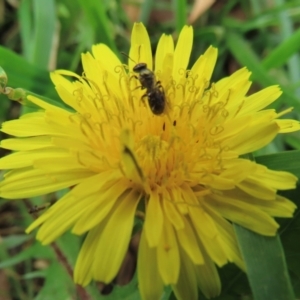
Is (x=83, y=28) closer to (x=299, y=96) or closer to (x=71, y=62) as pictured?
(x=71, y=62)

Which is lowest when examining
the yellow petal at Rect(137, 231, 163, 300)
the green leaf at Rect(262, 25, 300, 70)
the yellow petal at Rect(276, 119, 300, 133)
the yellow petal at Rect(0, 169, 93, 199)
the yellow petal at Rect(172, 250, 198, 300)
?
the yellow petal at Rect(172, 250, 198, 300)

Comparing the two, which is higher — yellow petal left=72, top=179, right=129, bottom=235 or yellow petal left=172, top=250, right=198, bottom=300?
yellow petal left=72, top=179, right=129, bottom=235

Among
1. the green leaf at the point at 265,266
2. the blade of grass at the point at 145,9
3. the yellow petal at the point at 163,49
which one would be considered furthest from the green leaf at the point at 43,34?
the green leaf at the point at 265,266

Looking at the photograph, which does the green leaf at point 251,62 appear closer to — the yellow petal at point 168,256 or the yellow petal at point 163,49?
the yellow petal at point 163,49

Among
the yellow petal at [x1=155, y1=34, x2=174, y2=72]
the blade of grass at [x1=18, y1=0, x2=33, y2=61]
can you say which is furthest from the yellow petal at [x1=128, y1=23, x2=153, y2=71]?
the blade of grass at [x1=18, y1=0, x2=33, y2=61]

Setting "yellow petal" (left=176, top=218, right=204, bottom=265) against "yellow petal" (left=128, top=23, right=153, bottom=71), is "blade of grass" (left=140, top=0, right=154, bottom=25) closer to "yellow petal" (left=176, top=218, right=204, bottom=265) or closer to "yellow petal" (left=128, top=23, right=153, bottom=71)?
"yellow petal" (left=128, top=23, right=153, bottom=71)

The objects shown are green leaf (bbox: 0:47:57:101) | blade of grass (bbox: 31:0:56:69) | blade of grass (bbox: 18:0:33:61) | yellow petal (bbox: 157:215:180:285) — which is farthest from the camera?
blade of grass (bbox: 18:0:33:61)

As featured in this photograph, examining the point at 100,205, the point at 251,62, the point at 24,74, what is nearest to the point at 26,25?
the point at 24,74
